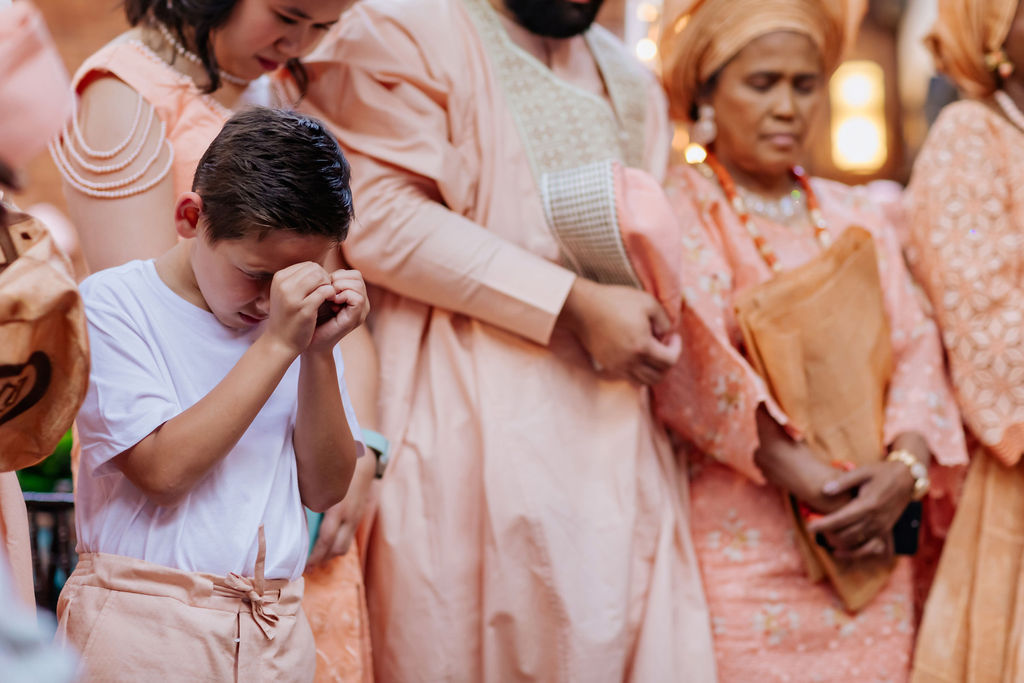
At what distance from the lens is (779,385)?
2137 millimetres

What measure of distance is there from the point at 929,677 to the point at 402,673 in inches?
43.0

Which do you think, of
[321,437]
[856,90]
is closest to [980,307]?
[321,437]

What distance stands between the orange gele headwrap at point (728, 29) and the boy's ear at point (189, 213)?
1.46 m

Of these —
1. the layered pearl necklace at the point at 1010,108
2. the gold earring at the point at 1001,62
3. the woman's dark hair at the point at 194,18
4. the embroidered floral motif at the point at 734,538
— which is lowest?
the embroidered floral motif at the point at 734,538

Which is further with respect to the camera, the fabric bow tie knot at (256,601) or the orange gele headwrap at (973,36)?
the orange gele headwrap at (973,36)

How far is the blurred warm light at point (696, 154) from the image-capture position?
2.55 m

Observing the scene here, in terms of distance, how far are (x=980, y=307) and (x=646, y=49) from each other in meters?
1.32

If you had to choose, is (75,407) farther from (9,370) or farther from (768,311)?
(768,311)

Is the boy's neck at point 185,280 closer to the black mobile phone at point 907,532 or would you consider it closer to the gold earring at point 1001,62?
the black mobile phone at point 907,532

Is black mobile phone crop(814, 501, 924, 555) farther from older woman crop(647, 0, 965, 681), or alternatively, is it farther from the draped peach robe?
the draped peach robe

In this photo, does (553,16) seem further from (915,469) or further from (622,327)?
(915,469)

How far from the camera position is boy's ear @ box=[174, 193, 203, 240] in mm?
1283

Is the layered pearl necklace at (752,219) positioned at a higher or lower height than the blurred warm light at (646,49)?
lower

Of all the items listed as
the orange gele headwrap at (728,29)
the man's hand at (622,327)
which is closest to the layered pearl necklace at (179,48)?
the man's hand at (622,327)
